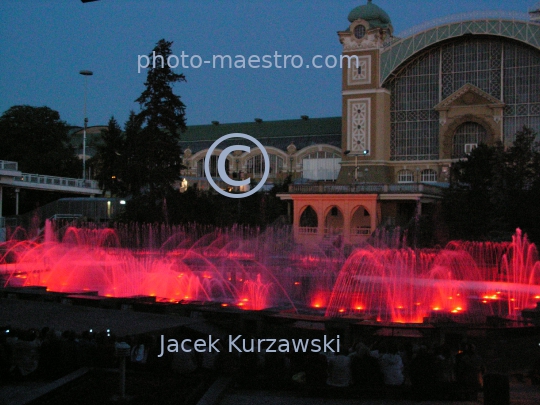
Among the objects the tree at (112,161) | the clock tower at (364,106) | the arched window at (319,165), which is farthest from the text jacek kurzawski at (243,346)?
the arched window at (319,165)

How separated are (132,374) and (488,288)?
41.1ft

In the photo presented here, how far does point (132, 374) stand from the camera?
11.1m

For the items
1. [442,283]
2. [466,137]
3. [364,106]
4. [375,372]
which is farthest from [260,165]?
[375,372]

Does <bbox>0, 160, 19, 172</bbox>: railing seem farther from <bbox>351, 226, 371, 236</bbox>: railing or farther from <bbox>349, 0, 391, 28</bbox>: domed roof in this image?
<bbox>349, 0, 391, 28</bbox>: domed roof

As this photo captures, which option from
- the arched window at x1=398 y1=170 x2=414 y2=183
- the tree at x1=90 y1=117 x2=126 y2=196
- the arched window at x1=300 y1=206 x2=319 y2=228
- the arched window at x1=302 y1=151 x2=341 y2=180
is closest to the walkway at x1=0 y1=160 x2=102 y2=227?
the tree at x1=90 y1=117 x2=126 y2=196

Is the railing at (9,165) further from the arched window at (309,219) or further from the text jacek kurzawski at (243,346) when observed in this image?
the text jacek kurzawski at (243,346)

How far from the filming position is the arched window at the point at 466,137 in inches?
1885

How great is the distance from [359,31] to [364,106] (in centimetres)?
546

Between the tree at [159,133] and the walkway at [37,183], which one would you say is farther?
the walkway at [37,183]

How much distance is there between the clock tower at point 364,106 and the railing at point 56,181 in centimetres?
1928

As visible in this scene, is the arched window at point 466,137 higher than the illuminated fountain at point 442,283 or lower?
higher

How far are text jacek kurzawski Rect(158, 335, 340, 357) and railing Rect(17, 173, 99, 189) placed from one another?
3853cm

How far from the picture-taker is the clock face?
51.1 m

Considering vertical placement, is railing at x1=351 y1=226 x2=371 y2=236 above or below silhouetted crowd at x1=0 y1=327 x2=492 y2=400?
above
